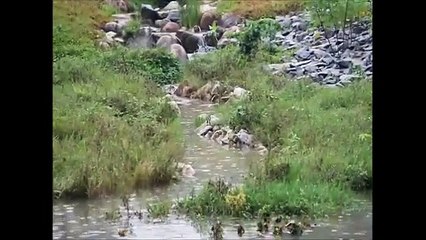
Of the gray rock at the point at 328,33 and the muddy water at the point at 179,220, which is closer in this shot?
the muddy water at the point at 179,220

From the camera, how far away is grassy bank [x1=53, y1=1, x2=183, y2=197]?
1.96m

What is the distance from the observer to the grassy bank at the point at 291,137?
1.96 metres

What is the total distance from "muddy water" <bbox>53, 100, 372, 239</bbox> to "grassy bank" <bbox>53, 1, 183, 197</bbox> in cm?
4

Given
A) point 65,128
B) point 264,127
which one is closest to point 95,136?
point 65,128

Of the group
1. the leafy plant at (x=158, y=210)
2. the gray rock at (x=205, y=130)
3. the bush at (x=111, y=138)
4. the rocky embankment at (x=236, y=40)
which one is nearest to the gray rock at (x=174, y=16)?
the rocky embankment at (x=236, y=40)

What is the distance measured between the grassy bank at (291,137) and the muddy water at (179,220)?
1.4 inches

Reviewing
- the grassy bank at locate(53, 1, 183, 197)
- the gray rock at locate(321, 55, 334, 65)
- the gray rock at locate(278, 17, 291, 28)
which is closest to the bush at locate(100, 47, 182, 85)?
the grassy bank at locate(53, 1, 183, 197)

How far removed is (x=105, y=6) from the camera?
80.4 inches

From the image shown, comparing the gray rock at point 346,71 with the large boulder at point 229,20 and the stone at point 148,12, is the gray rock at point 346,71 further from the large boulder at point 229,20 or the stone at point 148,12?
the stone at point 148,12

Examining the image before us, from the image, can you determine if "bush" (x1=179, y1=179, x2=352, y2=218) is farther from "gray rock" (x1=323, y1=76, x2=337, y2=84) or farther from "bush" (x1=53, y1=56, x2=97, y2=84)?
"bush" (x1=53, y1=56, x2=97, y2=84)

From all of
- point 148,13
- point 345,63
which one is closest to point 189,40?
point 148,13
